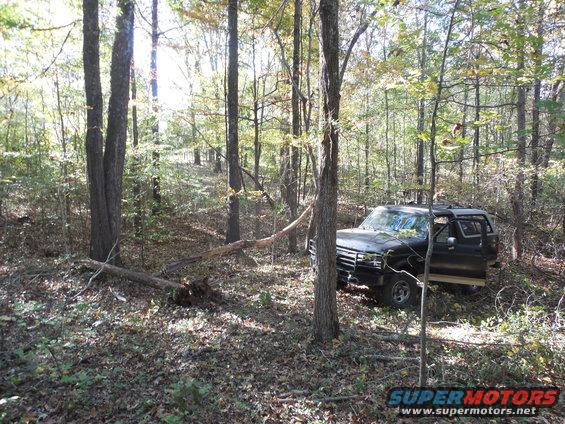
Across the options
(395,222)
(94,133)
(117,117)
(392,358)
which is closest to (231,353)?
(392,358)

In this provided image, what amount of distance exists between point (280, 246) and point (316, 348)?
849cm

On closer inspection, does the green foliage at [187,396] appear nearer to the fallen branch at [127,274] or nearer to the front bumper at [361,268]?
the front bumper at [361,268]

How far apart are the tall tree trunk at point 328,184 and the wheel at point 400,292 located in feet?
7.69

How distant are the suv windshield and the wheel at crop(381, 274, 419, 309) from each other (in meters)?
0.93

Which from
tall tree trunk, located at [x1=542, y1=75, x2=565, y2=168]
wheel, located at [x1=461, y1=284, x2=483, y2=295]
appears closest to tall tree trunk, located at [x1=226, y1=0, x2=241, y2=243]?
wheel, located at [x1=461, y1=284, x2=483, y2=295]

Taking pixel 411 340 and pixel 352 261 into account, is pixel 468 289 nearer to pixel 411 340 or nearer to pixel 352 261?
pixel 352 261

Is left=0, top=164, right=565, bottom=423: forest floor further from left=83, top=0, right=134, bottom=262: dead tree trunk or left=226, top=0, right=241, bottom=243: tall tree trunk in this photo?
left=226, top=0, right=241, bottom=243: tall tree trunk

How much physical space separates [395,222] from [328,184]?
3.92 meters

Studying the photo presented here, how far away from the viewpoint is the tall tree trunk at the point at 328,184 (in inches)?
182

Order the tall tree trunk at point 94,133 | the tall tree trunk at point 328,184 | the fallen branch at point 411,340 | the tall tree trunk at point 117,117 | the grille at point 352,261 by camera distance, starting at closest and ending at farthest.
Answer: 1. the tall tree trunk at point 328,184
2. the fallen branch at point 411,340
3. the grille at point 352,261
4. the tall tree trunk at point 94,133
5. the tall tree trunk at point 117,117

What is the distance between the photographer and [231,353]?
517 cm

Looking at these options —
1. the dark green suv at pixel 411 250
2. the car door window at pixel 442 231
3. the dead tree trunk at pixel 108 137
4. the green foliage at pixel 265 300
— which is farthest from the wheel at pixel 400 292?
the dead tree trunk at pixel 108 137

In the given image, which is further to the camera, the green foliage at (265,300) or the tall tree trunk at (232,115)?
the tall tree trunk at (232,115)

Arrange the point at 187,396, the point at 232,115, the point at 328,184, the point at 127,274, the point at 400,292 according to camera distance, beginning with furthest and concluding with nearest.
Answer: the point at 232,115 → the point at 127,274 → the point at 400,292 → the point at 328,184 → the point at 187,396
